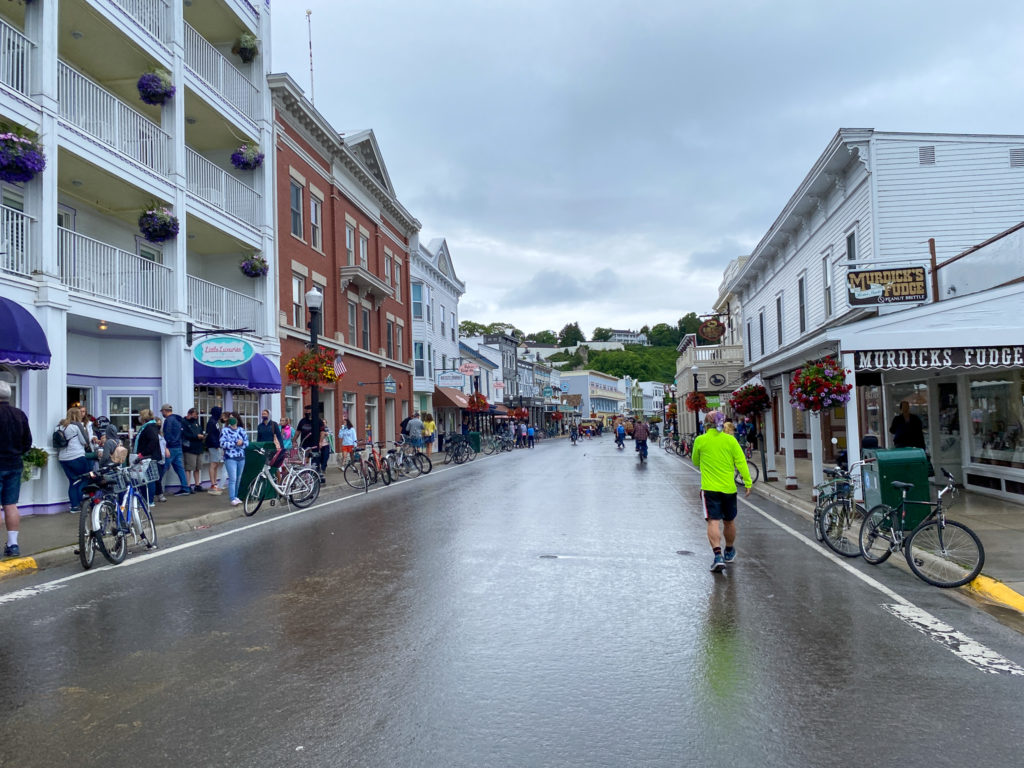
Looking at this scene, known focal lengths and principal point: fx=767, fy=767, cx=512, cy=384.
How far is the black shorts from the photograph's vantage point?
8.20 m

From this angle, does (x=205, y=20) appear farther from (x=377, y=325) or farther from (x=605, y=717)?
(x=605, y=717)

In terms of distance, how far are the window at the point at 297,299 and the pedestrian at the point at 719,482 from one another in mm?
19016

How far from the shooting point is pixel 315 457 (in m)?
17.3

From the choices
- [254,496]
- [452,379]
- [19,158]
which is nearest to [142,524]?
[254,496]

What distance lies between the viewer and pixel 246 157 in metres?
21.8

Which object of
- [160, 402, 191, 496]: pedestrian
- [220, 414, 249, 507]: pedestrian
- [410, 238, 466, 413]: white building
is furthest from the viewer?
[410, 238, 466, 413]: white building

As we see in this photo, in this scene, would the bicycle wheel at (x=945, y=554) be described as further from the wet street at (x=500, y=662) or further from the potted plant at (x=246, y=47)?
the potted plant at (x=246, y=47)

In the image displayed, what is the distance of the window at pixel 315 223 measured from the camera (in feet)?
89.2

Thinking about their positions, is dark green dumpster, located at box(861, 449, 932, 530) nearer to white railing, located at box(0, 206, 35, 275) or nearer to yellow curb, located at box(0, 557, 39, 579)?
yellow curb, located at box(0, 557, 39, 579)

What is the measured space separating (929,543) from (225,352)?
1402 centimetres

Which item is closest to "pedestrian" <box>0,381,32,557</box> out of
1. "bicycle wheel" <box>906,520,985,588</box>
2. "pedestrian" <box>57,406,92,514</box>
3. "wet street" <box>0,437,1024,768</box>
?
"wet street" <box>0,437,1024,768</box>

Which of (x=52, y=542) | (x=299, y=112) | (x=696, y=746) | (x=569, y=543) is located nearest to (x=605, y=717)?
(x=696, y=746)

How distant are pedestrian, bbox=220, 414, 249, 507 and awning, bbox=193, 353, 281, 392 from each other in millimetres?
4421

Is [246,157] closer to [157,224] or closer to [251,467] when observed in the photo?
[157,224]
